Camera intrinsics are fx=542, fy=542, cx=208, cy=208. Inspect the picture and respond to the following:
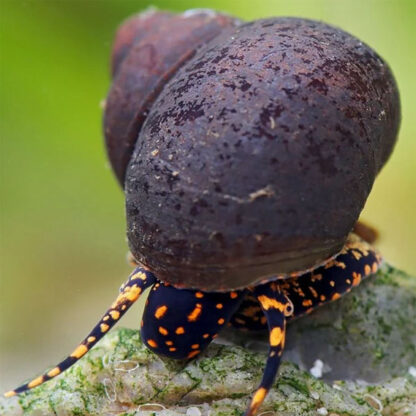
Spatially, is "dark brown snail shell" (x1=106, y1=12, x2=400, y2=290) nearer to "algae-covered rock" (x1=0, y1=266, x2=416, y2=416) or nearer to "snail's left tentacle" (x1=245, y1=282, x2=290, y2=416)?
"snail's left tentacle" (x1=245, y1=282, x2=290, y2=416)

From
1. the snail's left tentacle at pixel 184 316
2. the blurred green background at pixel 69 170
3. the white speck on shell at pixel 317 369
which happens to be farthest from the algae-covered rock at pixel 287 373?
the blurred green background at pixel 69 170

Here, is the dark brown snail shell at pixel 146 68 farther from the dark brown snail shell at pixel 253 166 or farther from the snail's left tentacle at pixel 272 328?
the snail's left tentacle at pixel 272 328

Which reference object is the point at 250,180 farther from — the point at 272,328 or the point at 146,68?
the point at 146,68

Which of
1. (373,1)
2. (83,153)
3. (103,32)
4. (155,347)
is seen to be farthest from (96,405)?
(373,1)

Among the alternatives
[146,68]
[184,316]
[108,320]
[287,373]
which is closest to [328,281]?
[287,373]

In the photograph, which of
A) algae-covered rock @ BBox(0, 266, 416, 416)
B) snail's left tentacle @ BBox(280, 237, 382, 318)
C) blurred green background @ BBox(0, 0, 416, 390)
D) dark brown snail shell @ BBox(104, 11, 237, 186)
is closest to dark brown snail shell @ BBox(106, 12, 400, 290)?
snail's left tentacle @ BBox(280, 237, 382, 318)

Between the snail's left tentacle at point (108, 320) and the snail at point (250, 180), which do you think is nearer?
the snail at point (250, 180)
